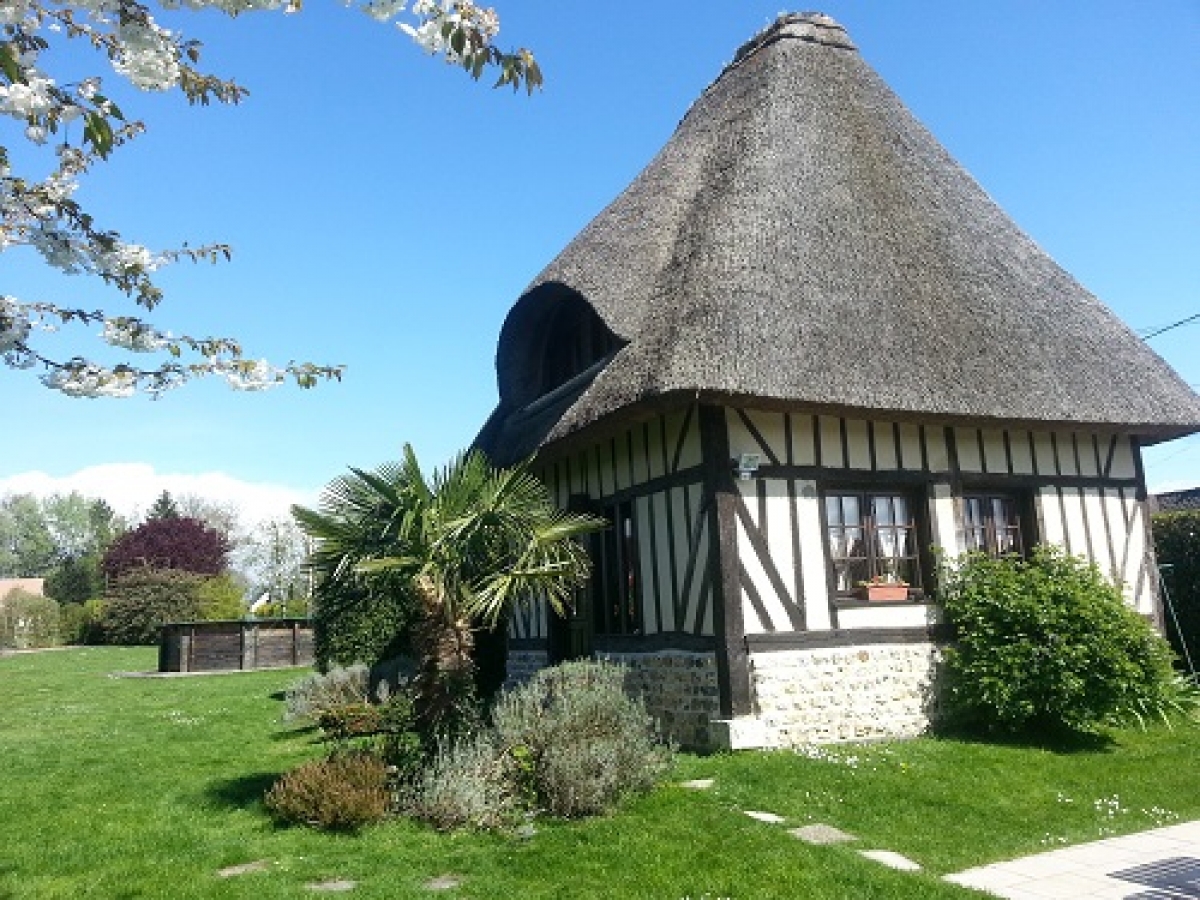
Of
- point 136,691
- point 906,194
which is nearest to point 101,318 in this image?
point 906,194

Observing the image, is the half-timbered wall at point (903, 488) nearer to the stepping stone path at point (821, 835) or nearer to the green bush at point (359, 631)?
the stepping stone path at point (821, 835)

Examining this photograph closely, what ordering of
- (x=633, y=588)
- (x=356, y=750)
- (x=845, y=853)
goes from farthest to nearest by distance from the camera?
(x=633, y=588) < (x=356, y=750) < (x=845, y=853)

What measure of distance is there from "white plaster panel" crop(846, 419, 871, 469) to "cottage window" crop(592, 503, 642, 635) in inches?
98.8

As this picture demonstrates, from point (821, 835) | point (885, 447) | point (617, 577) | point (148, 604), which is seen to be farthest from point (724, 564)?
point (148, 604)

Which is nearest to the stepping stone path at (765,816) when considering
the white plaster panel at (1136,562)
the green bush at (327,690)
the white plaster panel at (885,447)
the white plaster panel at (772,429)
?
the white plaster panel at (772,429)

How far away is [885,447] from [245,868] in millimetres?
7377

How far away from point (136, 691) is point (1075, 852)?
1540 cm

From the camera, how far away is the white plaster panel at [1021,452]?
10945 mm

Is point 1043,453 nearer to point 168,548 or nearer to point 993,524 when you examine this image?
point 993,524

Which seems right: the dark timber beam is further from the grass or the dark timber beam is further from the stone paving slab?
the stone paving slab

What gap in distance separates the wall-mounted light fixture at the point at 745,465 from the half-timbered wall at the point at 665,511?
38 centimetres

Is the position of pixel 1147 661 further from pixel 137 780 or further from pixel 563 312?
pixel 137 780

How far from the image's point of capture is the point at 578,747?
6.92 meters

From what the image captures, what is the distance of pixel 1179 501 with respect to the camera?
23.8 metres
